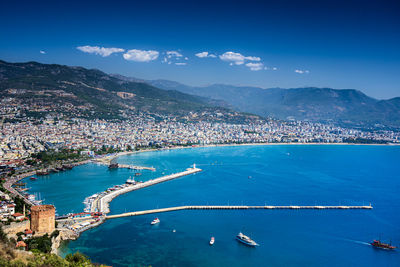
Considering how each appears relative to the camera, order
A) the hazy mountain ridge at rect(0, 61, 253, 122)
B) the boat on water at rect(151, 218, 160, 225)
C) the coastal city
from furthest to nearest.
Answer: the hazy mountain ridge at rect(0, 61, 253, 122)
the coastal city
the boat on water at rect(151, 218, 160, 225)

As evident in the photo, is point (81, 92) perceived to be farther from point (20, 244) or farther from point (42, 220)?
point (20, 244)

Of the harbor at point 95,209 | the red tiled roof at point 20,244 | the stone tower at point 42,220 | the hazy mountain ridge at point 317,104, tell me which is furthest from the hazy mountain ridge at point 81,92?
the hazy mountain ridge at point 317,104

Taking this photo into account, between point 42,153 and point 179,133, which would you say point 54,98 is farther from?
point 42,153

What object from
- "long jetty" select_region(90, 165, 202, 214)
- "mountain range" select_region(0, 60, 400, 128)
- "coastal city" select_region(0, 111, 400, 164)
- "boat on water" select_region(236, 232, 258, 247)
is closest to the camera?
"boat on water" select_region(236, 232, 258, 247)

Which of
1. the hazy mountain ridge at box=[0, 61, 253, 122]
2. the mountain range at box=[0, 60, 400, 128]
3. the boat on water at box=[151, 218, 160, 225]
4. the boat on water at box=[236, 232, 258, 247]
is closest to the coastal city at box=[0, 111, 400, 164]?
the mountain range at box=[0, 60, 400, 128]

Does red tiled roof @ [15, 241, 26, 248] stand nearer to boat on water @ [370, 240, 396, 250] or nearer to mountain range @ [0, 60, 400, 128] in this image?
boat on water @ [370, 240, 396, 250]

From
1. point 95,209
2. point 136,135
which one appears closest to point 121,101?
point 136,135

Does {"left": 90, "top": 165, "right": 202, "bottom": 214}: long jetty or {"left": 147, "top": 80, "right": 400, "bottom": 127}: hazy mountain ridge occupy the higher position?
{"left": 147, "top": 80, "right": 400, "bottom": 127}: hazy mountain ridge

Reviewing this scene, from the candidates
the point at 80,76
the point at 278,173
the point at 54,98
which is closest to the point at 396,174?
the point at 278,173
